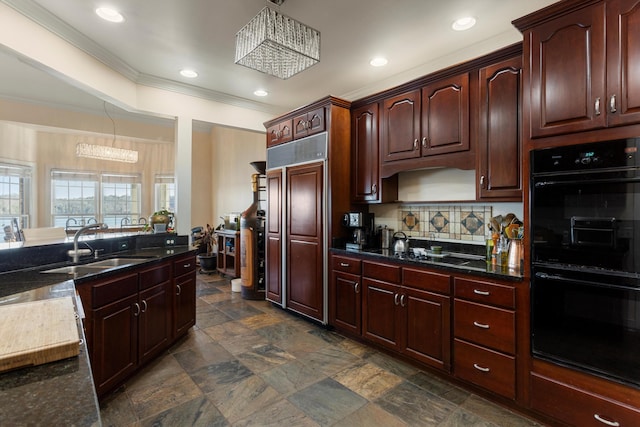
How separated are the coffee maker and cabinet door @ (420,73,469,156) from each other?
0.93 m

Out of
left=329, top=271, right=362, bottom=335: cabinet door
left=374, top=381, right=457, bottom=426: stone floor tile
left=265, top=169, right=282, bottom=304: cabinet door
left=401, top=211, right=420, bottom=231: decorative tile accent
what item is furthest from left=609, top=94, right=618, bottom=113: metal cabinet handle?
left=265, top=169, right=282, bottom=304: cabinet door

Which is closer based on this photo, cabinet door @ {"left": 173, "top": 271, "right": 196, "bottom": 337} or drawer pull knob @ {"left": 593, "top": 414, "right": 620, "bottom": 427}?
drawer pull knob @ {"left": 593, "top": 414, "right": 620, "bottom": 427}

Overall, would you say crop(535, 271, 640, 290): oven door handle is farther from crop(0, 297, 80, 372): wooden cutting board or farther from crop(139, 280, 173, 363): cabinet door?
crop(139, 280, 173, 363): cabinet door

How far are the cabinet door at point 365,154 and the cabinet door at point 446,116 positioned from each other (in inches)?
21.8

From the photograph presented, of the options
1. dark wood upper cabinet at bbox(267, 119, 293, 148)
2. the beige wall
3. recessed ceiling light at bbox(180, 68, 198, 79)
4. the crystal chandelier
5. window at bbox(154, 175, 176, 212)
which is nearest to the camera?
the crystal chandelier

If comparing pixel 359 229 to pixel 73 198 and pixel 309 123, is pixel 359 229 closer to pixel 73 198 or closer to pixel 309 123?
pixel 309 123

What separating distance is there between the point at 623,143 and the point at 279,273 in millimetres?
3353

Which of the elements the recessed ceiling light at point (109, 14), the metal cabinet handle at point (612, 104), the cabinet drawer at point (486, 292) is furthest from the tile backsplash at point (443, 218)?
the recessed ceiling light at point (109, 14)

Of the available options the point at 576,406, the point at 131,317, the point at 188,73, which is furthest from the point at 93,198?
the point at 576,406

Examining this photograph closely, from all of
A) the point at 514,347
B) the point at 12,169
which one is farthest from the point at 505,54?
the point at 12,169

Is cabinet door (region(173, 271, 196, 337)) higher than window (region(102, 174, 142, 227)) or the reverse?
the reverse

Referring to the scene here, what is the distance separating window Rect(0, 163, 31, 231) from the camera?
511cm

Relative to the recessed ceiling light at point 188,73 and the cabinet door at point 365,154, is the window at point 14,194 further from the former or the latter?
the cabinet door at point 365,154

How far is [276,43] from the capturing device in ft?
7.38
